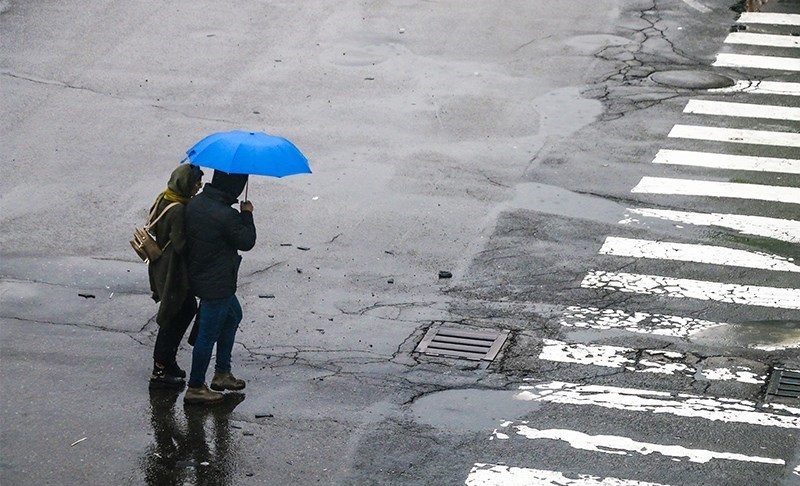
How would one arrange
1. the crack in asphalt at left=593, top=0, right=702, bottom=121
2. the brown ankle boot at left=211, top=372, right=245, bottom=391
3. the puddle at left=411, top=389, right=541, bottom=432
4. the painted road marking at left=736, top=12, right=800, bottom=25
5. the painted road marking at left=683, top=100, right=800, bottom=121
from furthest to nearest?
the painted road marking at left=736, top=12, right=800, bottom=25 → the crack in asphalt at left=593, top=0, right=702, bottom=121 → the painted road marking at left=683, top=100, right=800, bottom=121 → the brown ankle boot at left=211, top=372, right=245, bottom=391 → the puddle at left=411, top=389, right=541, bottom=432

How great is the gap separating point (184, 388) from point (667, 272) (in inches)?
191

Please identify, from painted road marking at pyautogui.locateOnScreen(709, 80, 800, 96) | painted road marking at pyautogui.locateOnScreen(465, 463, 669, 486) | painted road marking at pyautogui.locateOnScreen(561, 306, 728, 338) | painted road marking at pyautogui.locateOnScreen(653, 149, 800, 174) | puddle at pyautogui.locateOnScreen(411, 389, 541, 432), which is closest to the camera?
painted road marking at pyautogui.locateOnScreen(465, 463, 669, 486)

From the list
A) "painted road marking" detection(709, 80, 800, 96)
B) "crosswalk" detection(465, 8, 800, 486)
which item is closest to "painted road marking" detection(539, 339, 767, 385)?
"crosswalk" detection(465, 8, 800, 486)

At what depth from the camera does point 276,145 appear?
29.8 ft

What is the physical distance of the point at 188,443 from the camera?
8.92 m

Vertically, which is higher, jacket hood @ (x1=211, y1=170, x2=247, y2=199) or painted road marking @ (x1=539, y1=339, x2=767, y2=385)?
jacket hood @ (x1=211, y1=170, x2=247, y2=199)

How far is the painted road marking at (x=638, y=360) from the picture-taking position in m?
10.0

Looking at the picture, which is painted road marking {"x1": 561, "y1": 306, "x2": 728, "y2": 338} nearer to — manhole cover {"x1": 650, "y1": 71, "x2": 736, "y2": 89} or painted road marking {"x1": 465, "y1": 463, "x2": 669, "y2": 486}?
painted road marking {"x1": 465, "y1": 463, "x2": 669, "y2": 486}

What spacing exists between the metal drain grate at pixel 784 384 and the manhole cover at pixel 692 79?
797cm

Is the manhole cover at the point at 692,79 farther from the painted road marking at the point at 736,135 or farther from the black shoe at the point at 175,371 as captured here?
the black shoe at the point at 175,371

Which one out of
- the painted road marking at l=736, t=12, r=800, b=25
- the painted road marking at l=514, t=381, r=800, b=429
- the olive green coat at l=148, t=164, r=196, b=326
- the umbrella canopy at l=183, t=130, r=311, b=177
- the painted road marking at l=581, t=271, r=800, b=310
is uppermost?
the umbrella canopy at l=183, t=130, r=311, b=177

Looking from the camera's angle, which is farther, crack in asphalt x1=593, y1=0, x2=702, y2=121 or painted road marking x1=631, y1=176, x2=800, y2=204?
crack in asphalt x1=593, y1=0, x2=702, y2=121

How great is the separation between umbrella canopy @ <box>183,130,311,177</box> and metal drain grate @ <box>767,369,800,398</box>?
4.03m

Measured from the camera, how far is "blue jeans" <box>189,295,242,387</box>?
9305mm
